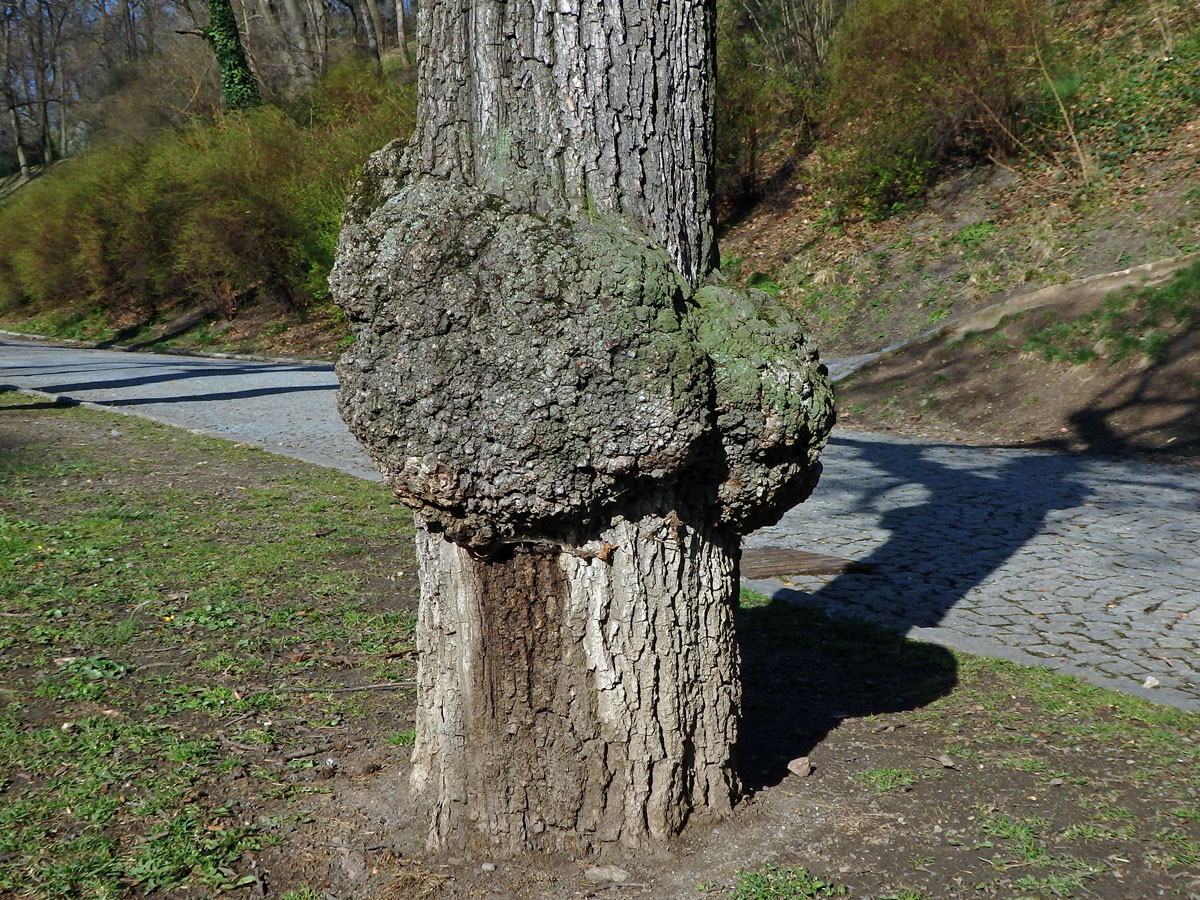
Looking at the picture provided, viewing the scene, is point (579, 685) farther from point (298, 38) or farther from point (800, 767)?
point (298, 38)

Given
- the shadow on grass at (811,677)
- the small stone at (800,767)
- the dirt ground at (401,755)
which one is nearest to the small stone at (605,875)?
the dirt ground at (401,755)

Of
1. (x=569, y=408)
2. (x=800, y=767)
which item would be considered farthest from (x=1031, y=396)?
(x=569, y=408)

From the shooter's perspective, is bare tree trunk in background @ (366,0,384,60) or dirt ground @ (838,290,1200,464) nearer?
dirt ground @ (838,290,1200,464)

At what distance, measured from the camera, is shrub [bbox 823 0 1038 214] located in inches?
637

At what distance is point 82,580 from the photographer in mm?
5043

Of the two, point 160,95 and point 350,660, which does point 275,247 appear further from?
point 350,660

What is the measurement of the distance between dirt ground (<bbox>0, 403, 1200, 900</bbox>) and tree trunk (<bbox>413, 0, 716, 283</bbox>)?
1.83 metres

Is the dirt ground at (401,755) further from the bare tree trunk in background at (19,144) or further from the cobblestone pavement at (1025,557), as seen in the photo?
the bare tree trunk in background at (19,144)

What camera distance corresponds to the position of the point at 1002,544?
6.58 metres

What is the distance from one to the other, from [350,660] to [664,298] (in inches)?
102

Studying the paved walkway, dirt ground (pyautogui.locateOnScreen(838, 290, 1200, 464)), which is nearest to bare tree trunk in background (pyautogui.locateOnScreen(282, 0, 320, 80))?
the paved walkway

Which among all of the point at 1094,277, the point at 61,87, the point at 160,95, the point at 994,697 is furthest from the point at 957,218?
the point at 61,87

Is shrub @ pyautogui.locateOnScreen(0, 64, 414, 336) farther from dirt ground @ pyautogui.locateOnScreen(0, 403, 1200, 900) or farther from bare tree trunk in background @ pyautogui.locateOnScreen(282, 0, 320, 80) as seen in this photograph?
dirt ground @ pyautogui.locateOnScreen(0, 403, 1200, 900)

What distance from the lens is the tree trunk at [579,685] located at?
271cm
